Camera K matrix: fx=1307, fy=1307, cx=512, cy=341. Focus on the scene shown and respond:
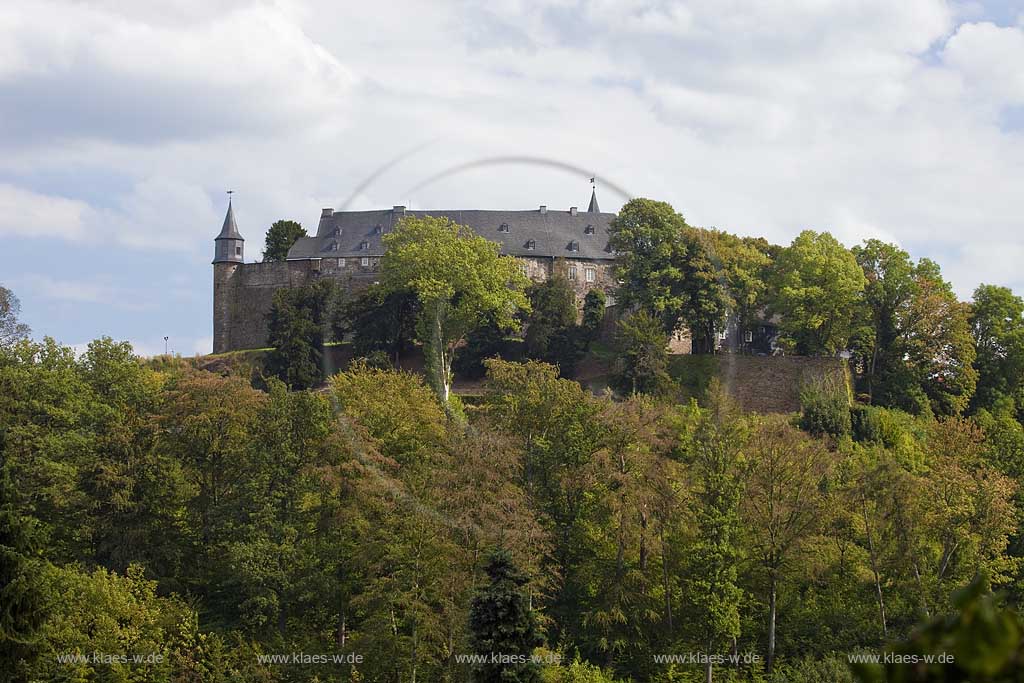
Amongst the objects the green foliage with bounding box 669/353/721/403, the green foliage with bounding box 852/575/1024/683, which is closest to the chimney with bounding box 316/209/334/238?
the green foliage with bounding box 669/353/721/403

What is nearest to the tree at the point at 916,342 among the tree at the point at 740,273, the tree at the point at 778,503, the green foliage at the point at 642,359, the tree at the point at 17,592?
the tree at the point at 740,273

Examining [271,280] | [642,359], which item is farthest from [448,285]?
[271,280]

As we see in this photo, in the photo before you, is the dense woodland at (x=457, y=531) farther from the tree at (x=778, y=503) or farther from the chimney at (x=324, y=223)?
the chimney at (x=324, y=223)

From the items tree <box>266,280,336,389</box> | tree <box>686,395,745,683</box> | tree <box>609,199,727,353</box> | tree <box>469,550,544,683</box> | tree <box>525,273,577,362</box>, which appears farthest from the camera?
tree <box>266,280,336,389</box>

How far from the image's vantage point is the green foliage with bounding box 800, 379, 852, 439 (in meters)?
47.8

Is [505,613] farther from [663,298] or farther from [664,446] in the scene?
[663,298]

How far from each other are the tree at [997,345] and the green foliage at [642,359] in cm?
1286

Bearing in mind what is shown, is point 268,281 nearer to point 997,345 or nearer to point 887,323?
point 887,323

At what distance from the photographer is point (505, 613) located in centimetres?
2475

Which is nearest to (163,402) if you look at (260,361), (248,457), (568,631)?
(248,457)

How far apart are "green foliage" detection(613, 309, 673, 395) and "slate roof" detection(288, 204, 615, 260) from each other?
862 inches

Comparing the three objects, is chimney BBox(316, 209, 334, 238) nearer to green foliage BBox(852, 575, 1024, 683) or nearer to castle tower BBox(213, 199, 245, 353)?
castle tower BBox(213, 199, 245, 353)

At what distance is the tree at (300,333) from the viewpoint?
59.5 m

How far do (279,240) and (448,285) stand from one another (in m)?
27.2
